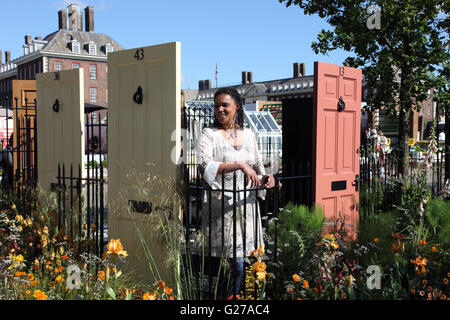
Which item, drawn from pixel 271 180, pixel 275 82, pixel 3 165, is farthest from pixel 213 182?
pixel 275 82

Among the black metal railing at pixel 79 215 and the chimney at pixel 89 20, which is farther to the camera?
the chimney at pixel 89 20

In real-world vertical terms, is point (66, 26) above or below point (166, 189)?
above

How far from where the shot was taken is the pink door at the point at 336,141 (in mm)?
5094

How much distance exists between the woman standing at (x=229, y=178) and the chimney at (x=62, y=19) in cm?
5661

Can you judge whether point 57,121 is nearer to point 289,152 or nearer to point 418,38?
point 289,152

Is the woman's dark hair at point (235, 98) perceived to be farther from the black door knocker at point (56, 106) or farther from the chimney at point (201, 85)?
the chimney at point (201, 85)

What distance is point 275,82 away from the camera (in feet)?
246

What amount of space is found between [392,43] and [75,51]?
51.1 m

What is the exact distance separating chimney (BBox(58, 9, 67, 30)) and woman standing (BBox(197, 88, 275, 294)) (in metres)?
56.6

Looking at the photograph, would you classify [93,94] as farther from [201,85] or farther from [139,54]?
[139,54]

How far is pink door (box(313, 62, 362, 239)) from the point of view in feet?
16.7

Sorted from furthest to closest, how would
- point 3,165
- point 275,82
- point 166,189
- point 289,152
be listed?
point 275,82
point 3,165
point 289,152
point 166,189

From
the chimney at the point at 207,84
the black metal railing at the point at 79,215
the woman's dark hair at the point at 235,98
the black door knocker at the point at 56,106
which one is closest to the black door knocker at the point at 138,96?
the black metal railing at the point at 79,215

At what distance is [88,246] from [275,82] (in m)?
72.5
